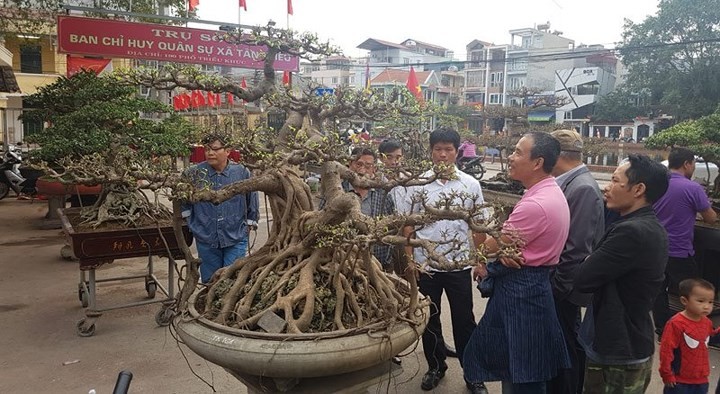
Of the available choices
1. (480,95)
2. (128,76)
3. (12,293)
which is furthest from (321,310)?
(480,95)

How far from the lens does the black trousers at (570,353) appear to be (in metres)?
2.66

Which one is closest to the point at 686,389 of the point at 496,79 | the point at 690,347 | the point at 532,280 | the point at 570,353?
the point at 690,347

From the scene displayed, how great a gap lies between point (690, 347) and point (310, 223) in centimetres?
187

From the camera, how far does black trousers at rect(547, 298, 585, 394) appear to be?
105 inches

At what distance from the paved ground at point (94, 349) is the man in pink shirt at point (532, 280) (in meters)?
0.54

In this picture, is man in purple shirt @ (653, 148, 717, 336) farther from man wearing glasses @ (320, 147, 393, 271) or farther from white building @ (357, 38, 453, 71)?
white building @ (357, 38, 453, 71)

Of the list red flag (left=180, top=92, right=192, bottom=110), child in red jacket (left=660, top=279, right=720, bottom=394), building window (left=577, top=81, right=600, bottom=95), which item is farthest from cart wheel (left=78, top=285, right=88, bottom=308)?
building window (left=577, top=81, right=600, bottom=95)

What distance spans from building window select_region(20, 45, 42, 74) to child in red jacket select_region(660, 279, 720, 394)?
2077 cm

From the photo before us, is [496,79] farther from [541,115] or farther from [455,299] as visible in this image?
[455,299]

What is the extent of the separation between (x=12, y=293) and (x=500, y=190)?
578cm

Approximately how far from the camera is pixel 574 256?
2.64 meters

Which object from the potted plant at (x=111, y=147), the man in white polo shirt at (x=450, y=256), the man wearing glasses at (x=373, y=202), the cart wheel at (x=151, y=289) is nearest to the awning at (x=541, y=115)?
the potted plant at (x=111, y=147)

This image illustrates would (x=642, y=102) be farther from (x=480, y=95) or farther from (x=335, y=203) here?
(x=335, y=203)

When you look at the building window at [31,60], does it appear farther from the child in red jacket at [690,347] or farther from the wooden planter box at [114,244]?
the child in red jacket at [690,347]
